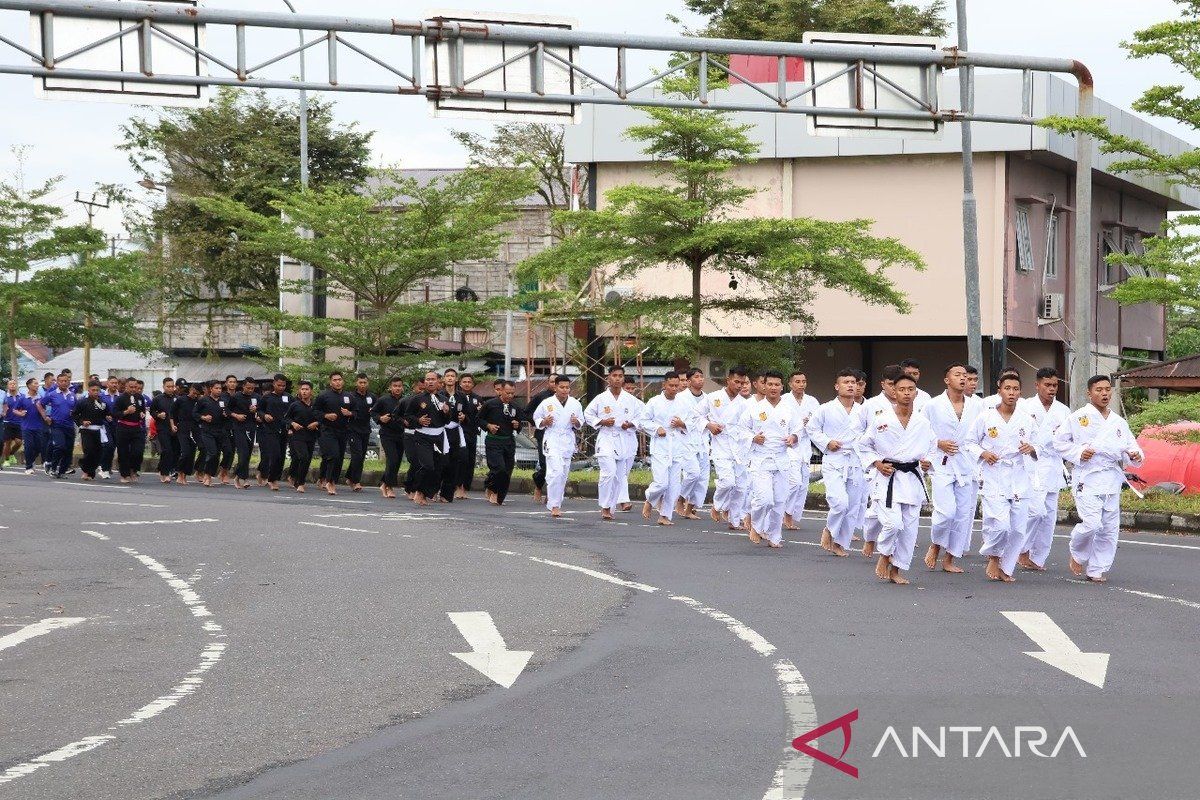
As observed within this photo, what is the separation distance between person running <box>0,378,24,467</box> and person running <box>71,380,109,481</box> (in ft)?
11.5

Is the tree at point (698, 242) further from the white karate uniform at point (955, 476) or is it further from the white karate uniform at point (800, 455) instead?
the white karate uniform at point (955, 476)

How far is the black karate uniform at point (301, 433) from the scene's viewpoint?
2498 cm

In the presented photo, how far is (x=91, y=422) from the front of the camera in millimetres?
27453

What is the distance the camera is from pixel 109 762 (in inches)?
260

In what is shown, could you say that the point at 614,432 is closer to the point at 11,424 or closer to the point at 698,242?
the point at 698,242

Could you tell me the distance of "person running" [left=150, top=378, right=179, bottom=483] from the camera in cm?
2736

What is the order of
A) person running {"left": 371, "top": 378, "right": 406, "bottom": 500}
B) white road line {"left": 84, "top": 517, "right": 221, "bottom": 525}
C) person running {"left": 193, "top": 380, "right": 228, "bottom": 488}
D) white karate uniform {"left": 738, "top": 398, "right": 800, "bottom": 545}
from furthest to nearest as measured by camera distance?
1. person running {"left": 193, "top": 380, "right": 228, "bottom": 488}
2. person running {"left": 371, "top": 378, "right": 406, "bottom": 500}
3. white road line {"left": 84, "top": 517, "right": 221, "bottom": 525}
4. white karate uniform {"left": 738, "top": 398, "right": 800, "bottom": 545}

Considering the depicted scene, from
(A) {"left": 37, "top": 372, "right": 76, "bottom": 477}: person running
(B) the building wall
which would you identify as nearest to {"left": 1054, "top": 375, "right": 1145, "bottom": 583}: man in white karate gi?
(A) {"left": 37, "top": 372, "right": 76, "bottom": 477}: person running

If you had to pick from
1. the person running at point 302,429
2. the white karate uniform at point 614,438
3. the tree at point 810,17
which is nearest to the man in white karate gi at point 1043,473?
the white karate uniform at point 614,438

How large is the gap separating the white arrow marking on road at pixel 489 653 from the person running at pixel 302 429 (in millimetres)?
14660

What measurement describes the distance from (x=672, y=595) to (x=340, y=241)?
18074 millimetres

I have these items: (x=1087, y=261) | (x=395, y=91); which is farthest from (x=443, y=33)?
(x=1087, y=261)

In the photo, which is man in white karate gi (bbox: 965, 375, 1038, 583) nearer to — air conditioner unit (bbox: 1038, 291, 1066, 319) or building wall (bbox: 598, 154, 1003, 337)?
building wall (bbox: 598, 154, 1003, 337)

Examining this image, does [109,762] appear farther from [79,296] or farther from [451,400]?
[79,296]
